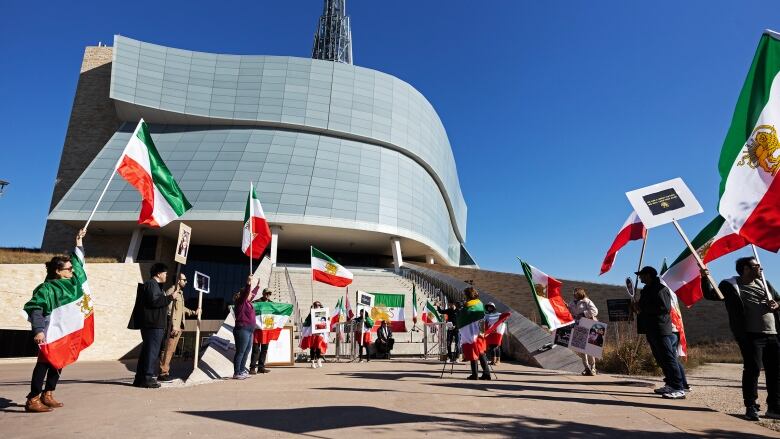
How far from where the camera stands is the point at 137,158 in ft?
25.3

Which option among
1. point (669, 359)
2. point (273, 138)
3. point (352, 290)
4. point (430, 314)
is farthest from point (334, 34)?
point (669, 359)

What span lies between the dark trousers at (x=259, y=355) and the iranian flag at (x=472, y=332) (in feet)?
14.2

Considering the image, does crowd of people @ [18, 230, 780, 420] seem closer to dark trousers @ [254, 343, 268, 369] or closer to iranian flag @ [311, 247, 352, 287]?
dark trousers @ [254, 343, 268, 369]

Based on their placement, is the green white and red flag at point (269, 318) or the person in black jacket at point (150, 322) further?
the green white and red flag at point (269, 318)

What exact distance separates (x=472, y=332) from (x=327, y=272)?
574 centimetres

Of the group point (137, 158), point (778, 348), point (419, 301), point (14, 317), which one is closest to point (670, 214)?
point (778, 348)

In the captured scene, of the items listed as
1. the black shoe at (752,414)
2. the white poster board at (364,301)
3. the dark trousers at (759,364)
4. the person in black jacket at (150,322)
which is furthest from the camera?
the white poster board at (364,301)

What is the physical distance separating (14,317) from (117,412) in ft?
47.2

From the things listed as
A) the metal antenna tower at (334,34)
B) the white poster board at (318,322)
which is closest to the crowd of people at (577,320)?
the white poster board at (318,322)

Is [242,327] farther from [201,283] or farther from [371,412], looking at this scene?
[371,412]

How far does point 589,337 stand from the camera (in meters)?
8.00

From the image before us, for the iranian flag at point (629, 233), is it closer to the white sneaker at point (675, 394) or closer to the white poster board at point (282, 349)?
the white sneaker at point (675, 394)

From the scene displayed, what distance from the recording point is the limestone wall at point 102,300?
599 inches

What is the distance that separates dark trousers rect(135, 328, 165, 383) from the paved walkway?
28 cm
